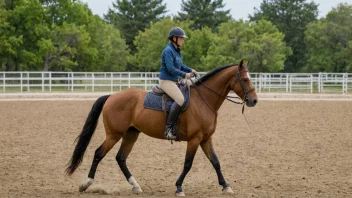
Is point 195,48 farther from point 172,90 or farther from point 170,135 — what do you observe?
point 170,135

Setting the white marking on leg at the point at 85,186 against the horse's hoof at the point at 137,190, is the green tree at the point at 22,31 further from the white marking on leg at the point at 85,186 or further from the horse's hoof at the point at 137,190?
the horse's hoof at the point at 137,190

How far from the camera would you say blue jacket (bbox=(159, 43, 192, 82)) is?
830 centimetres

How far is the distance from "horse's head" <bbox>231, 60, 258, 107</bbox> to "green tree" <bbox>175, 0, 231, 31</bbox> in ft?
240

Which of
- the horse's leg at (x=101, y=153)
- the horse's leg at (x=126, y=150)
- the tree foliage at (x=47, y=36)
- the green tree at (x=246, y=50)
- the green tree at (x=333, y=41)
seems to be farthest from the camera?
the green tree at (x=333, y=41)

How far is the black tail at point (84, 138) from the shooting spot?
28.5ft

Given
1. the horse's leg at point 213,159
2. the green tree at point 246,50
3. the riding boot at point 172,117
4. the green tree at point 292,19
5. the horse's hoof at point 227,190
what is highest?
the green tree at point 292,19

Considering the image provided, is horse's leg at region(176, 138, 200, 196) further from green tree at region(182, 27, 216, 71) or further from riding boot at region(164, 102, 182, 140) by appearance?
green tree at region(182, 27, 216, 71)

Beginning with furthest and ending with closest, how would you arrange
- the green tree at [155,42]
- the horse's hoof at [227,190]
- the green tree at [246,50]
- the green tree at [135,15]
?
the green tree at [135,15] → the green tree at [155,42] → the green tree at [246,50] → the horse's hoof at [227,190]

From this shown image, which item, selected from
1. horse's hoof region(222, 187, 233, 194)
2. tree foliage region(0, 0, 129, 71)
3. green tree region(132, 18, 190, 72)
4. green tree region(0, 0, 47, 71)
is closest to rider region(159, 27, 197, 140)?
horse's hoof region(222, 187, 233, 194)

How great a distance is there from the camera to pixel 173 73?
27.3ft

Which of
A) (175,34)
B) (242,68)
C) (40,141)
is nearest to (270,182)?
(242,68)

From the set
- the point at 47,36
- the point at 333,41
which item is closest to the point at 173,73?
the point at 47,36

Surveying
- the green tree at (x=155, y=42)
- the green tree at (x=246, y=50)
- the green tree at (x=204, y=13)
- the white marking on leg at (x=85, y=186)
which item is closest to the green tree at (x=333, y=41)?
the green tree at (x=246, y=50)

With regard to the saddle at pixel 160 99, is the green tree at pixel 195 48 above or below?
above
